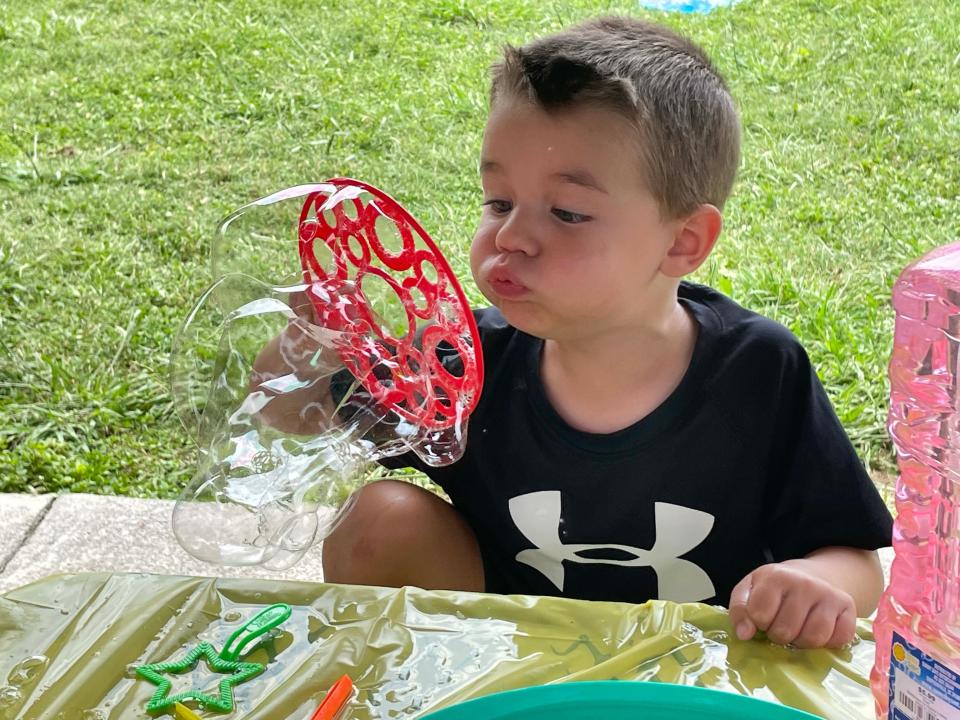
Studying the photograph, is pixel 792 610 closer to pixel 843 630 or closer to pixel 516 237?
pixel 843 630

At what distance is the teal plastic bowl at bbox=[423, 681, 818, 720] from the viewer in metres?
0.78

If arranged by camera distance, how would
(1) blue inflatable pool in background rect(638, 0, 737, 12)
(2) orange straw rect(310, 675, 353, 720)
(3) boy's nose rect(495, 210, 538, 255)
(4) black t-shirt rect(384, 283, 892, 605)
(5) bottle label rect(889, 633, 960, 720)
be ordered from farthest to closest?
(1) blue inflatable pool in background rect(638, 0, 737, 12), (4) black t-shirt rect(384, 283, 892, 605), (3) boy's nose rect(495, 210, 538, 255), (2) orange straw rect(310, 675, 353, 720), (5) bottle label rect(889, 633, 960, 720)

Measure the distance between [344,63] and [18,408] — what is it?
2.12 m

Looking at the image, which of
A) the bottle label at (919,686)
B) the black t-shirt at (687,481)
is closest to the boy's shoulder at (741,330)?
the black t-shirt at (687,481)

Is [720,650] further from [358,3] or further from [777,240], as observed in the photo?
[358,3]

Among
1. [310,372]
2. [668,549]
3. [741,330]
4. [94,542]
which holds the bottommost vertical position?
A: [94,542]

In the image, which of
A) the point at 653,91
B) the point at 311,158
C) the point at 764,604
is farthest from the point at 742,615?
the point at 311,158

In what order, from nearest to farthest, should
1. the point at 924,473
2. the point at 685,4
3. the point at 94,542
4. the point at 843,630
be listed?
the point at 924,473
the point at 843,630
the point at 94,542
the point at 685,4

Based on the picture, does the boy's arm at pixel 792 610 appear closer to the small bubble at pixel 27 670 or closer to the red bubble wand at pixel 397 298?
the red bubble wand at pixel 397 298

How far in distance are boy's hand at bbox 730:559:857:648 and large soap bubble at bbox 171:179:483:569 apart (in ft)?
0.91

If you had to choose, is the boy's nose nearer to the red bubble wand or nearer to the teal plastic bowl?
the red bubble wand

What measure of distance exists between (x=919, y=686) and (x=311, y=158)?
10.8 feet

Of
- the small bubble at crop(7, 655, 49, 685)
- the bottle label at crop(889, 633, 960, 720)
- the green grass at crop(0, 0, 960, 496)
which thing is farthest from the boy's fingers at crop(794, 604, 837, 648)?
the green grass at crop(0, 0, 960, 496)

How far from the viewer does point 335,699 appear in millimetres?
891
